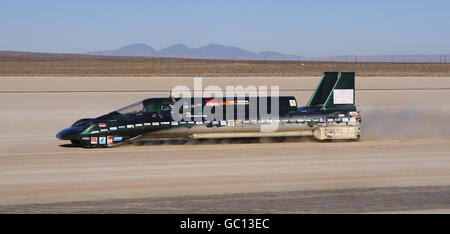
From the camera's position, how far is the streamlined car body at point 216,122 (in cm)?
1728

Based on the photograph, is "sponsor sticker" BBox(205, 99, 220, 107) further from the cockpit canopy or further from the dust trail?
the dust trail

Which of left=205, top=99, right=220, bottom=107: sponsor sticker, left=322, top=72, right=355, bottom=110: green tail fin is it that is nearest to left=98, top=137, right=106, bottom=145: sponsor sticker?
left=205, top=99, right=220, bottom=107: sponsor sticker

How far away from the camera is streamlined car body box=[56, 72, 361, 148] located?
17281mm

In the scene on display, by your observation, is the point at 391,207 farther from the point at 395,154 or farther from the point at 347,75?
the point at 347,75

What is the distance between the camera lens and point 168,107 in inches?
699

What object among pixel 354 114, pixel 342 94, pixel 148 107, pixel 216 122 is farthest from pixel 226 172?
pixel 342 94

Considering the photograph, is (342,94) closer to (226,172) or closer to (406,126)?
(406,126)

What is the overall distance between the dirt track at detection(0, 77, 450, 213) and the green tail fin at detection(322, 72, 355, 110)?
1488 mm

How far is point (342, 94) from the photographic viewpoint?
63.3 feet

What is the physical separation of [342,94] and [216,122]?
4468mm

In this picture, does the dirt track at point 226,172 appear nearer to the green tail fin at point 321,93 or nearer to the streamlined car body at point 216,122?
the streamlined car body at point 216,122

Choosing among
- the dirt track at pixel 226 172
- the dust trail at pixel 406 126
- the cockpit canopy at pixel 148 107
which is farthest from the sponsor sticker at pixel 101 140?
the dust trail at pixel 406 126
